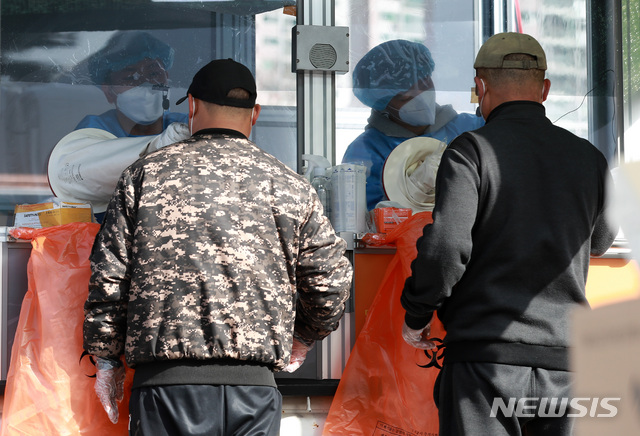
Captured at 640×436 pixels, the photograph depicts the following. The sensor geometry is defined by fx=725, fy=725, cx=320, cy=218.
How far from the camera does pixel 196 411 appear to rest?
6.15 feet

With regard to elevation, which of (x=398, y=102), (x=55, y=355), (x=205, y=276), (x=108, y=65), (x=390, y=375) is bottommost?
(x=390, y=375)

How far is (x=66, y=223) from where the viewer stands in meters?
2.89

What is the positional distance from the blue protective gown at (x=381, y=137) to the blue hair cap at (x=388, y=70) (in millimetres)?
96

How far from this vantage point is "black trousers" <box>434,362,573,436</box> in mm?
1900

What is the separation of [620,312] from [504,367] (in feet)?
4.19

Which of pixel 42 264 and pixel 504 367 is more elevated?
pixel 42 264

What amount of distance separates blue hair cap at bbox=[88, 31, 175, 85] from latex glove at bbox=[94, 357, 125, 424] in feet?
5.24

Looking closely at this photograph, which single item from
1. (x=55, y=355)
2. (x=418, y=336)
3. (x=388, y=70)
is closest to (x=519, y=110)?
(x=418, y=336)

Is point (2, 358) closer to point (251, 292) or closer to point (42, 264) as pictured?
point (42, 264)

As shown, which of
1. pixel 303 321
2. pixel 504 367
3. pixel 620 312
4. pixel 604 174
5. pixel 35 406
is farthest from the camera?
pixel 35 406

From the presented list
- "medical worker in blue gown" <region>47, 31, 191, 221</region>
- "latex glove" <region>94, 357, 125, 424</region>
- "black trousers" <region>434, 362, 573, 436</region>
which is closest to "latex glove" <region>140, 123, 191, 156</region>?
"medical worker in blue gown" <region>47, 31, 191, 221</region>

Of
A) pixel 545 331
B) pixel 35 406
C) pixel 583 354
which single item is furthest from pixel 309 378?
pixel 583 354

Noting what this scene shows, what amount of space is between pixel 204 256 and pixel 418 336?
744 mm

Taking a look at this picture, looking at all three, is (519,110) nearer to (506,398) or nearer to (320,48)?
(506,398)
